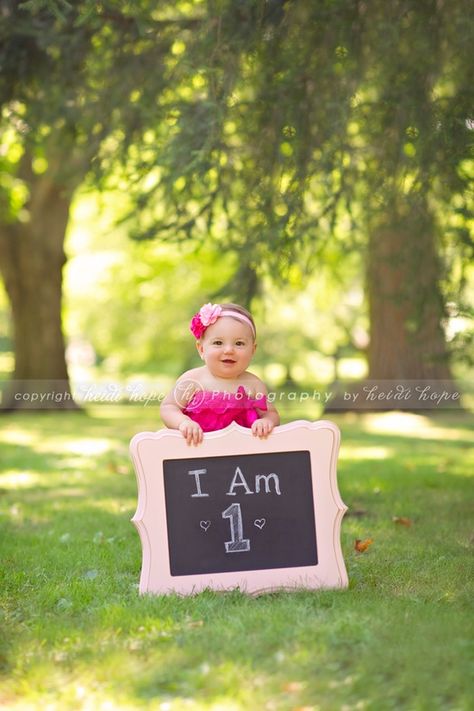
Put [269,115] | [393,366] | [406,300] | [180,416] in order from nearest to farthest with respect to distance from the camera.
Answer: [180,416] < [269,115] < [406,300] < [393,366]

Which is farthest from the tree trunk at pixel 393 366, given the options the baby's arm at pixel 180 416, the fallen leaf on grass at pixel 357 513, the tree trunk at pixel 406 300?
the baby's arm at pixel 180 416

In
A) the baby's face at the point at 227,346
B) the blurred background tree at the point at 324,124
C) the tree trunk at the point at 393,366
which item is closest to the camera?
the baby's face at the point at 227,346

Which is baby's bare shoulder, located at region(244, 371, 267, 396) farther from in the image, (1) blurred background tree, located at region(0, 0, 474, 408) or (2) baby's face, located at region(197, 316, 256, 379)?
(1) blurred background tree, located at region(0, 0, 474, 408)

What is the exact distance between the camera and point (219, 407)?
15.9ft

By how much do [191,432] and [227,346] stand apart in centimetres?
52

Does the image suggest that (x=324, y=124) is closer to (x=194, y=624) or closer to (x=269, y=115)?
(x=269, y=115)

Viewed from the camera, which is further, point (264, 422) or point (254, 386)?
point (254, 386)

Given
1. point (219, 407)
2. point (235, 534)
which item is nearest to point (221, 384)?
point (219, 407)

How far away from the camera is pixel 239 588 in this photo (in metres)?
4.56

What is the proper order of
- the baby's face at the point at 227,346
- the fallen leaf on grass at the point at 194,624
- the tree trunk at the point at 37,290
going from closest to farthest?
the fallen leaf on grass at the point at 194,624 → the baby's face at the point at 227,346 → the tree trunk at the point at 37,290

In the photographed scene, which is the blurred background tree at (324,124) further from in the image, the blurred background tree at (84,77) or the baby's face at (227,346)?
the baby's face at (227,346)

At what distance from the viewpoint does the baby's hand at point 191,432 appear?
4.59 meters

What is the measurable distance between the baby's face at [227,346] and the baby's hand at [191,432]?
0.40m

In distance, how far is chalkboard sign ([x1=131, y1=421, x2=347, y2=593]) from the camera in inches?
180
